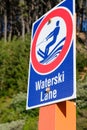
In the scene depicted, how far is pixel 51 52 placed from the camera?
3.89 metres

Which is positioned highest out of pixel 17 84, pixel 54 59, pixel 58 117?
pixel 17 84

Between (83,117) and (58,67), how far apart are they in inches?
526

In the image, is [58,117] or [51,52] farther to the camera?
[51,52]

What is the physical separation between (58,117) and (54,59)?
0.48 meters

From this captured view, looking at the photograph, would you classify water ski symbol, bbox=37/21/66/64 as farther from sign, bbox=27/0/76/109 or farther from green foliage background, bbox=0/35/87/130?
green foliage background, bbox=0/35/87/130

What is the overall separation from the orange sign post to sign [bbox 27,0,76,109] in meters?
0.10

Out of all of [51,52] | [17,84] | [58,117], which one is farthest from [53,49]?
[17,84]

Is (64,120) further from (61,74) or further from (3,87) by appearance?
(3,87)

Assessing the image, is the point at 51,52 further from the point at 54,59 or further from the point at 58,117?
the point at 58,117

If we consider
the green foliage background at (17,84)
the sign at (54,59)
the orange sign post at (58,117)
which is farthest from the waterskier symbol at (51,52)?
the green foliage background at (17,84)

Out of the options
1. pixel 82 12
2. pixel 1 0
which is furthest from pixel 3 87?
pixel 82 12

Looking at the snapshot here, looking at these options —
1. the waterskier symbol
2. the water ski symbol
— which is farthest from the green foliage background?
the water ski symbol

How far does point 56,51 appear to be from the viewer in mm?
3855

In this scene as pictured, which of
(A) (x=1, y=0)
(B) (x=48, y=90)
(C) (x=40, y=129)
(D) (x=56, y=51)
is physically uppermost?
(A) (x=1, y=0)
